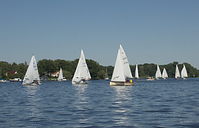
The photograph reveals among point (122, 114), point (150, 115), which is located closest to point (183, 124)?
point (150, 115)

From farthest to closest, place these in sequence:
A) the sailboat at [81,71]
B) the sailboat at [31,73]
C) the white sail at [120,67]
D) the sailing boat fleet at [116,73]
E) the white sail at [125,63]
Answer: the sailboat at [81,71] → the sailboat at [31,73] → the white sail at [125,63] → the sailing boat fleet at [116,73] → the white sail at [120,67]

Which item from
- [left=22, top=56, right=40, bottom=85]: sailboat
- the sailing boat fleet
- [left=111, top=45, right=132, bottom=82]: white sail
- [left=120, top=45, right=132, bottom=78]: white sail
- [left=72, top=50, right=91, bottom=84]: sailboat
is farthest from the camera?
[left=72, top=50, right=91, bottom=84]: sailboat

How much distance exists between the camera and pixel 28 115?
30891 millimetres

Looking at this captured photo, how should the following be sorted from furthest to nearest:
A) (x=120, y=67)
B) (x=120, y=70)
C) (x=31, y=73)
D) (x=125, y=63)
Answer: (x=31, y=73) → (x=125, y=63) → (x=120, y=70) → (x=120, y=67)

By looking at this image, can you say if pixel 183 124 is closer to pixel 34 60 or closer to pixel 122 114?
pixel 122 114

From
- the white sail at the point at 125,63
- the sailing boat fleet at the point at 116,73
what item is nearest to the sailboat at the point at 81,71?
the sailing boat fleet at the point at 116,73

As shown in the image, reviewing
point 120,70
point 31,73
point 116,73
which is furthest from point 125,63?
point 31,73

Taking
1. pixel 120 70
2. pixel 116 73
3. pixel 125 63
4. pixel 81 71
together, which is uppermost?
pixel 125 63

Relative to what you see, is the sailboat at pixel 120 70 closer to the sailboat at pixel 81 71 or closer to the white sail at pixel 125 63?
the white sail at pixel 125 63

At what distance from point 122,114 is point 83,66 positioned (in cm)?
8108

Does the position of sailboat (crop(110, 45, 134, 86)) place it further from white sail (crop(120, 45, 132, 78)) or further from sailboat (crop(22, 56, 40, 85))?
sailboat (crop(22, 56, 40, 85))

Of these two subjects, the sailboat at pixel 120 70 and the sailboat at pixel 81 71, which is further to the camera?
the sailboat at pixel 81 71

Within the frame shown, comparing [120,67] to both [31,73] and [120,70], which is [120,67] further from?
[31,73]

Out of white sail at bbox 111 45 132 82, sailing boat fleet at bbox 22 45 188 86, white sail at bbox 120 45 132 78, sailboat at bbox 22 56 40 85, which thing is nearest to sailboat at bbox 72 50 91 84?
sailing boat fleet at bbox 22 45 188 86
